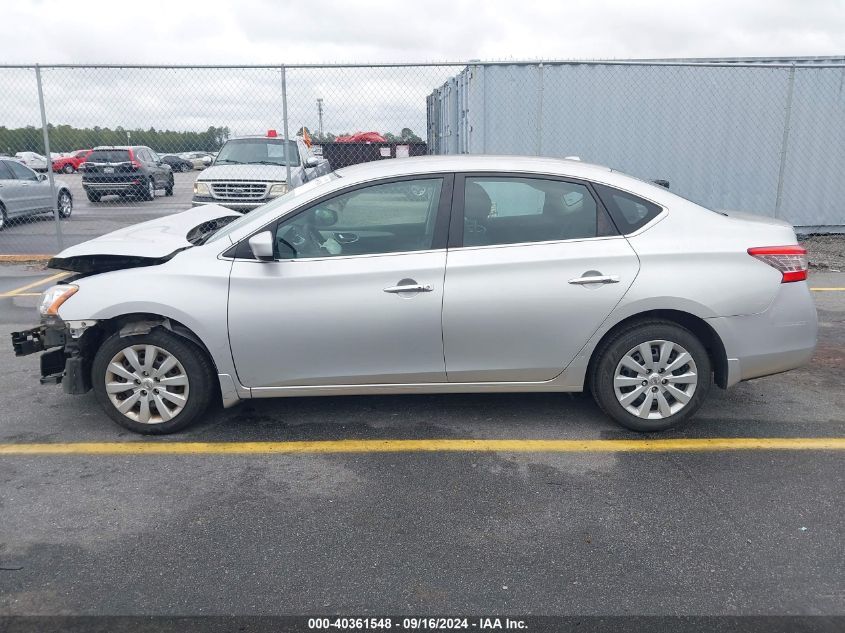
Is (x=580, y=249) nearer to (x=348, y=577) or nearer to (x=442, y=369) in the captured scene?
(x=442, y=369)

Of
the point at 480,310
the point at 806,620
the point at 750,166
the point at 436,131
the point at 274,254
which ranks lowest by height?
the point at 806,620

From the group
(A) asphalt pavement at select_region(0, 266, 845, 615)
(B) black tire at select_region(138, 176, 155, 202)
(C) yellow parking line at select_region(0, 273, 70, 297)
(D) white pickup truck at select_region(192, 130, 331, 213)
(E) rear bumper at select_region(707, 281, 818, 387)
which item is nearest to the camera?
(A) asphalt pavement at select_region(0, 266, 845, 615)

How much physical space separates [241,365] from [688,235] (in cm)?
271

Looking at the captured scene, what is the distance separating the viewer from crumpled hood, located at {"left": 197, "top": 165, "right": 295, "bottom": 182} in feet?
36.4

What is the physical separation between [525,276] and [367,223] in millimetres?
1010

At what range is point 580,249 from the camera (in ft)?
13.6

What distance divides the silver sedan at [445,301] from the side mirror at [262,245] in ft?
0.04

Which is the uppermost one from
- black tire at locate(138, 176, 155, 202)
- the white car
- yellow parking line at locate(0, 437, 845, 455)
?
the white car

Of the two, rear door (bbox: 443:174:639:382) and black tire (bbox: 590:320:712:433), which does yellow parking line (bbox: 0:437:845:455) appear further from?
rear door (bbox: 443:174:639:382)

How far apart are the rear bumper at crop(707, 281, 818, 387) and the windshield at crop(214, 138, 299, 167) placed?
29.4 feet

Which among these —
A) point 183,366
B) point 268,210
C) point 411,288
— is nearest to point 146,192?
point 268,210

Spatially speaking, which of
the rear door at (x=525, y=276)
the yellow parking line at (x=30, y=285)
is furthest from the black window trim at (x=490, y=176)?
the yellow parking line at (x=30, y=285)

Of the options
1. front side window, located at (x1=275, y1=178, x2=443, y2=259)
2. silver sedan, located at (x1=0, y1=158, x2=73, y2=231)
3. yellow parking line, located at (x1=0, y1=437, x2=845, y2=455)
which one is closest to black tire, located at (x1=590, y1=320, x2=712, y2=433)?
yellow parking line, located at (x1=0, y1=437, x2=845, y2=455)

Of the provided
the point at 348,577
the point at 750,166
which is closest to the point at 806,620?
the point at 348,577
